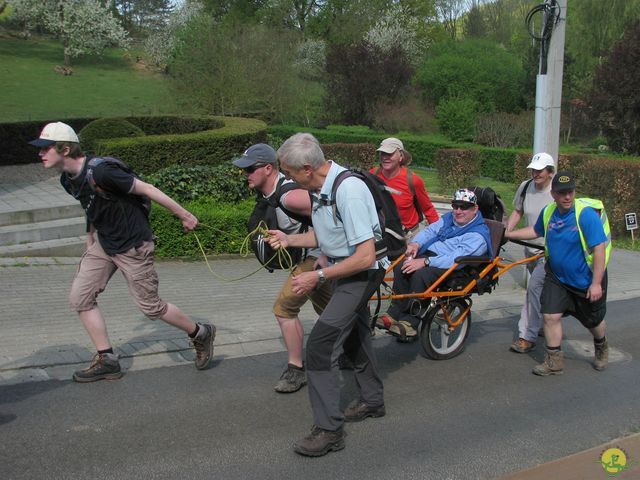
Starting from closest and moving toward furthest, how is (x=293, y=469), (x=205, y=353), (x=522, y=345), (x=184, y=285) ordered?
(x=293, y=469) → (x=205, y=353) → (x=522, y=345) → (x=184, y=285)

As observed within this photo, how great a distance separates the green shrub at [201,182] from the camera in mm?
12523

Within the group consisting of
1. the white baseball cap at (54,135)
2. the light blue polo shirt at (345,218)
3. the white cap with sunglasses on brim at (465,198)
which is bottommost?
the white cap with sunglasses on brim at (465,198)

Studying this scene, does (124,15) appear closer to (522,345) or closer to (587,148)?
(587,148)

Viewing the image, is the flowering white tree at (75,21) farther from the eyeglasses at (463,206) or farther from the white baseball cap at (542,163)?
the eyeglasses at (463,206)

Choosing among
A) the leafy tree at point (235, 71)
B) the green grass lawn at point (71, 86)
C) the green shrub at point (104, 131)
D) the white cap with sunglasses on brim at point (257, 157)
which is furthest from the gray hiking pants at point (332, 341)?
the green grass lawn at point (71, 86)

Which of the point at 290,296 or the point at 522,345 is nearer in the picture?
the point at 290,296

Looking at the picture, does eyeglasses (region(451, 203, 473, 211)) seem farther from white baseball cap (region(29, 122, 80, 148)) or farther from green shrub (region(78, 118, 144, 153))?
green shrub (region(78, 118, 144, 153))

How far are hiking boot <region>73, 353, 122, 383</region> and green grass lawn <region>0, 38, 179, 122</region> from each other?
27349mm

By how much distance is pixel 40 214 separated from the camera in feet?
38.0

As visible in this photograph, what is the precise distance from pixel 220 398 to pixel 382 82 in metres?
36.9

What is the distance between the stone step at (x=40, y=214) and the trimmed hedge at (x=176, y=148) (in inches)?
61.1

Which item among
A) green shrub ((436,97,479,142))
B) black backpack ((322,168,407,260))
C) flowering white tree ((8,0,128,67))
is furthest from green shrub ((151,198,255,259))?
flowering white tree ((8,0,128,67))

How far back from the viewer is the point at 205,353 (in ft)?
20.2

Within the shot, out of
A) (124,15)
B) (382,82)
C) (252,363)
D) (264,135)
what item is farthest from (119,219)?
(124,15)
